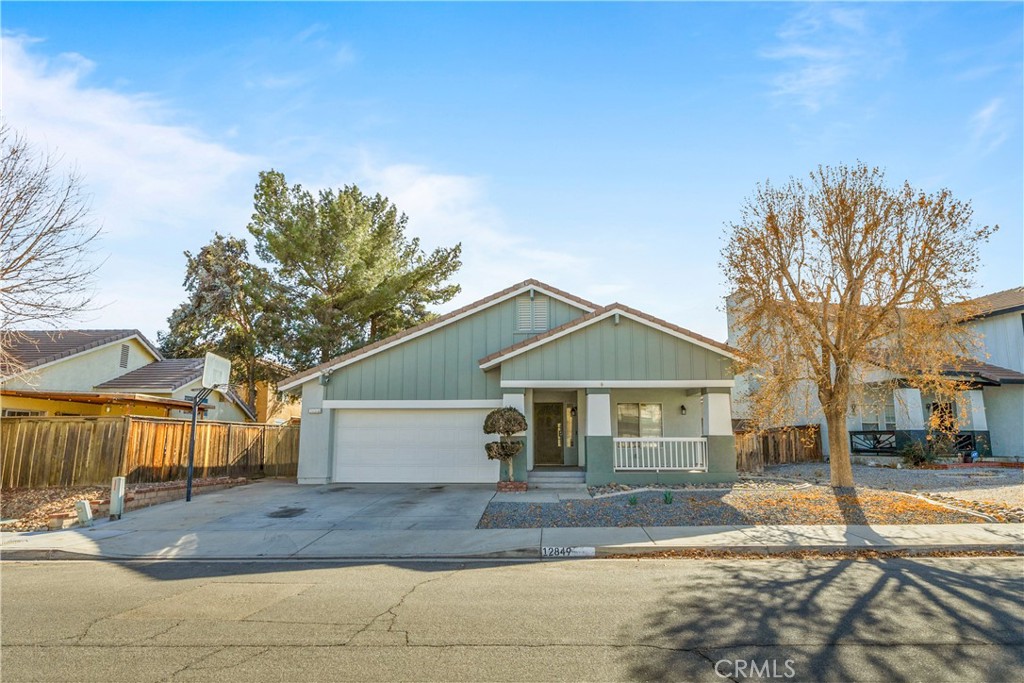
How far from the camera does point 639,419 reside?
59.1 ft

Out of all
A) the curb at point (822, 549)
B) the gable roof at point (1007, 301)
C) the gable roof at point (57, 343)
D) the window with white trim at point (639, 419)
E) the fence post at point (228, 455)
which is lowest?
the curb at point (822, 549)

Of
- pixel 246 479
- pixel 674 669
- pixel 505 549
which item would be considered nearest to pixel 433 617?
pixel 674 669

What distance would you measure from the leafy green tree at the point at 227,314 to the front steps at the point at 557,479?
17.8 meters

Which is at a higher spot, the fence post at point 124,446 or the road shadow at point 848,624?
the fence post at point 124,446

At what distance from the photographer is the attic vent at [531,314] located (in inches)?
711

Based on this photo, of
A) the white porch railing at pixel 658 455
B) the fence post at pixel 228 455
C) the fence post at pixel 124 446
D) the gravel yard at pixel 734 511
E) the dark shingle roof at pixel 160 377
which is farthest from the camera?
the dark shingle roof at pixel 160 377

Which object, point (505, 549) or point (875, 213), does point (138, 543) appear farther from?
point (875, 213)

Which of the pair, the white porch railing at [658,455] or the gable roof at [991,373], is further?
the gable roof at [991,373]

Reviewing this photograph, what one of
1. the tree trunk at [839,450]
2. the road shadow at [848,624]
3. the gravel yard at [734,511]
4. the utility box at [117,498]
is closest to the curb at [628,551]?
the road shadow at [848,624]

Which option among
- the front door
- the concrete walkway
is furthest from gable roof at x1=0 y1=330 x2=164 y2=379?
the front door

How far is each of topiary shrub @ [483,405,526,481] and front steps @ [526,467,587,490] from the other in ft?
2.86

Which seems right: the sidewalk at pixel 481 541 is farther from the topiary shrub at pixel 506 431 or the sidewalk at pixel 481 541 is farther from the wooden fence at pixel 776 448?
the wooden fence at pixel 776 448

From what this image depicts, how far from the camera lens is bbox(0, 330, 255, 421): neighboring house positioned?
59.8ft

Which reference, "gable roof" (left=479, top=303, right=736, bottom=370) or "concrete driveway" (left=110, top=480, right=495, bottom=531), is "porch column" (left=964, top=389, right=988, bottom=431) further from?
"concrete driveway" (left=110, top=480, right=495, bottom=531)
